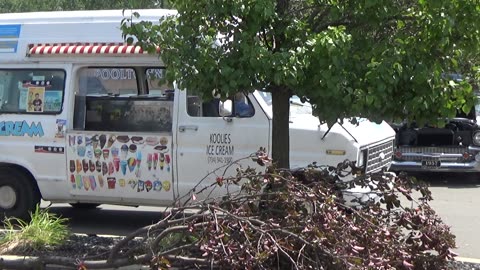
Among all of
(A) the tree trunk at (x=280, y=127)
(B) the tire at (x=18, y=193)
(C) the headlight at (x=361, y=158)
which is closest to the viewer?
(A) the tree trunk at (x=280, y=127)

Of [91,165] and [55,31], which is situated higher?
[55,31]

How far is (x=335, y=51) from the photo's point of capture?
5.08 metres

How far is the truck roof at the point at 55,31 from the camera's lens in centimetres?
858

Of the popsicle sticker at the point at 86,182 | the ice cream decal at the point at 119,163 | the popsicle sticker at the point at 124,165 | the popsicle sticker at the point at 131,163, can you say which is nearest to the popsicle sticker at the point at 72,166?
the ice cream decal at the point at 119,163

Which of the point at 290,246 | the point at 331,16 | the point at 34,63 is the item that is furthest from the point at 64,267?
the point at 34,63

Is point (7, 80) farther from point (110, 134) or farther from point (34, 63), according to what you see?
point (110, 134)

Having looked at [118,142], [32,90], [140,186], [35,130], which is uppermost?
[32,90]

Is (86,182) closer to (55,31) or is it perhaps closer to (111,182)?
(111,182)

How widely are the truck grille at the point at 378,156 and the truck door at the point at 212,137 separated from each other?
1.22m

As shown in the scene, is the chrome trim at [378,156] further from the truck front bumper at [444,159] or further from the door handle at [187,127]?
the truck front bumper at [444,159]

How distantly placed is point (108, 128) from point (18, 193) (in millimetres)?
1428

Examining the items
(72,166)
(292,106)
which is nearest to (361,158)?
(292,106)

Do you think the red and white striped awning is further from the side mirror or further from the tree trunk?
the tree trunk

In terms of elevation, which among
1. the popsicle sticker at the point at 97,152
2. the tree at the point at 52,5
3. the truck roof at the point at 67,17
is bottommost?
the popsicle sticker at the point at 97,152
